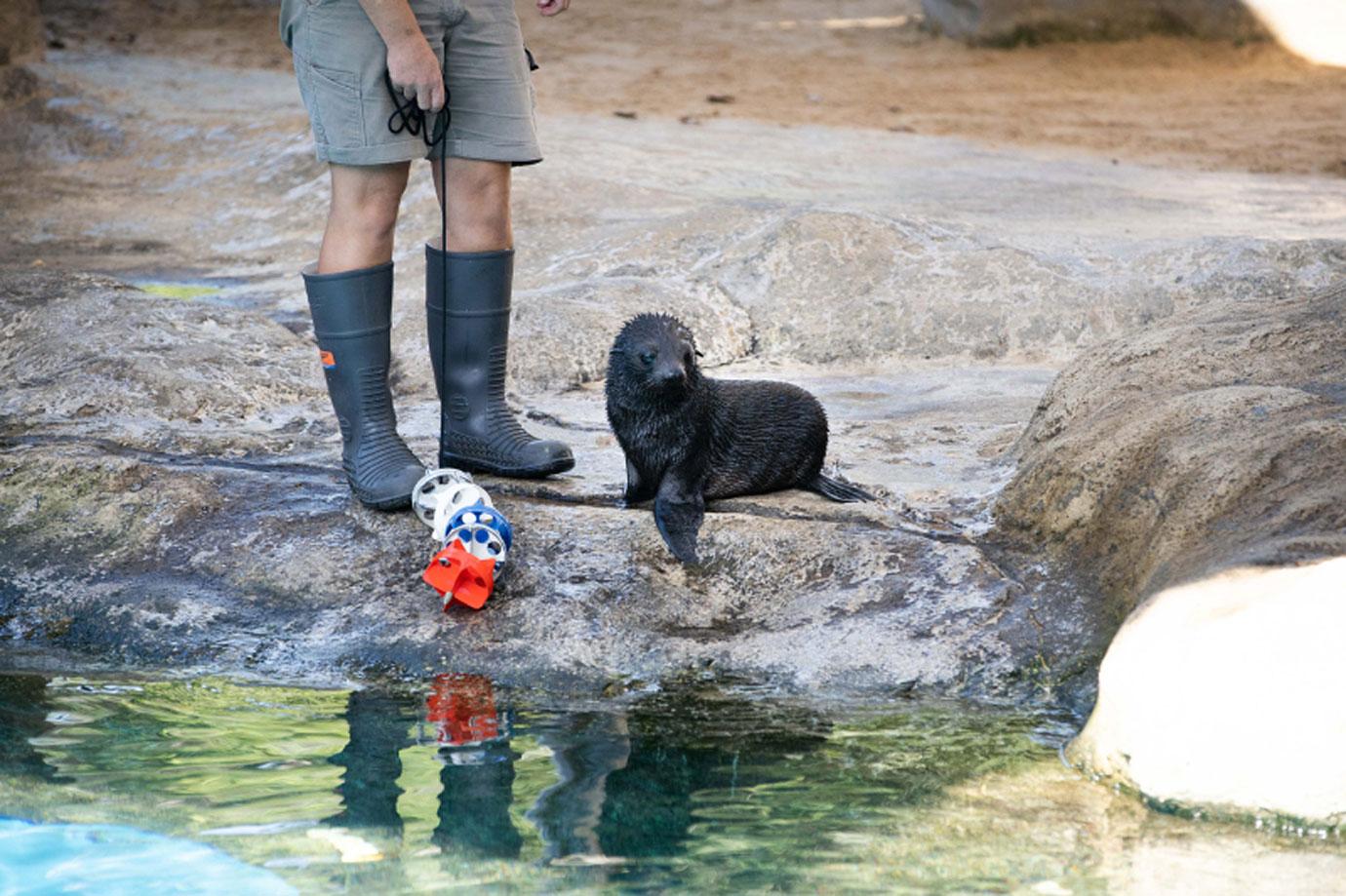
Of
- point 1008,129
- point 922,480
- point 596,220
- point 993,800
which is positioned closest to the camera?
point 993,800

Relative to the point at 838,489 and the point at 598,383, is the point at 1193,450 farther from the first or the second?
the point at 598,383

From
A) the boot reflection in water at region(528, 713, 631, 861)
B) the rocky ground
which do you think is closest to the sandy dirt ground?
the rocky ground

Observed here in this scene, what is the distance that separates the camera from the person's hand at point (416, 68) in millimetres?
3500

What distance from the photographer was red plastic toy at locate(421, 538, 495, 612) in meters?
3.44

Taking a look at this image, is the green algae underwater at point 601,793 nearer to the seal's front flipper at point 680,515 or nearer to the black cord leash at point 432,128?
the seal's front flipper at point 680,515

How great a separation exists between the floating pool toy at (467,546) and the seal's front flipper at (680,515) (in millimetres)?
347

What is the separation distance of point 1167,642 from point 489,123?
6.31 feet

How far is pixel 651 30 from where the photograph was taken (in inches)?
573

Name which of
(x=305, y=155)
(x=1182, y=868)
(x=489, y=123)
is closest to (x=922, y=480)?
(x=489, y=123)

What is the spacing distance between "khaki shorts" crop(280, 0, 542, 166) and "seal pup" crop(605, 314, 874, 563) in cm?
56

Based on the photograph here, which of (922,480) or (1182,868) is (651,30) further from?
(1182,868)

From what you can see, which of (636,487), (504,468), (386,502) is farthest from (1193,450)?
A: (386,502)

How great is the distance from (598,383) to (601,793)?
8.78ft

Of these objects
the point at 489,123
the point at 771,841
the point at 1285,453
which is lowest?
the point at 771,841
